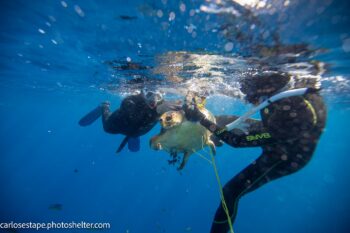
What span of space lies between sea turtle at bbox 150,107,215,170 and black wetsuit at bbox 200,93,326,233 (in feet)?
2.65

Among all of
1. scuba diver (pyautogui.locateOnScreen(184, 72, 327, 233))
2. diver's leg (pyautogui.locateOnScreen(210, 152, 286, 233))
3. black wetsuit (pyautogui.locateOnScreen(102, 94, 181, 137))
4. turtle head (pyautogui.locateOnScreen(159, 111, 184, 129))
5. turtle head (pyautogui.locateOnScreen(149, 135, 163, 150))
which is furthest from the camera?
black wetsuit (pyautogui.locateOnScreen(102, 94, 181, 137))

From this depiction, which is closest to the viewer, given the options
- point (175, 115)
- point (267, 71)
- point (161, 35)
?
point (175, 115)

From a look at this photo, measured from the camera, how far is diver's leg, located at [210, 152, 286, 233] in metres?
4.86

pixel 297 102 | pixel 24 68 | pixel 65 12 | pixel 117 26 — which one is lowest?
pixel 297 102

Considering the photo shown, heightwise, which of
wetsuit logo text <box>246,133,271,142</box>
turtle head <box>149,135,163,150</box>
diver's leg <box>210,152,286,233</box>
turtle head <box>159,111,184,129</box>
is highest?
turtle head <box>159,111,184,129</box>

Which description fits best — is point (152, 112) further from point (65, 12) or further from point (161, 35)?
point (65, 12)

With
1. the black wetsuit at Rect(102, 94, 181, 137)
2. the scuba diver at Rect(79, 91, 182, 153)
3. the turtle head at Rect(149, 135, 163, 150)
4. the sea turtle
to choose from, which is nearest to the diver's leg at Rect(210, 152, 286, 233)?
the sea turtle

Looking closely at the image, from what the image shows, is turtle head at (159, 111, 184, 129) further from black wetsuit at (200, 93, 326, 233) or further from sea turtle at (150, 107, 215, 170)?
black wetsuit at (200, 93, 326, 233)

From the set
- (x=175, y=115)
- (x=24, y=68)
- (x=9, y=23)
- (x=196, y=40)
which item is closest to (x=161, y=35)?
(x=196, y=40)

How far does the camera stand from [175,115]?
5598mm

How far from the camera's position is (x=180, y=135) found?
19.5 feet

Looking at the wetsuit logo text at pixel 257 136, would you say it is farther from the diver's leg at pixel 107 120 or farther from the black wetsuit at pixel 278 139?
the diver's leg at pixel 107 120

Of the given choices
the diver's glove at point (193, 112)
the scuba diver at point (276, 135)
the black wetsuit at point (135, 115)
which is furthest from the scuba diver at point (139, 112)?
the scuba diver at point (276, 135)

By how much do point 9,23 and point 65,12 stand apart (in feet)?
11.7
